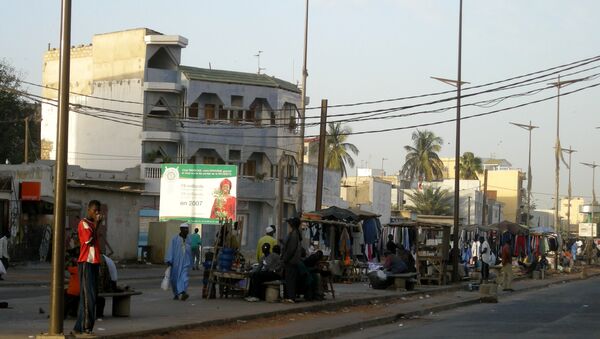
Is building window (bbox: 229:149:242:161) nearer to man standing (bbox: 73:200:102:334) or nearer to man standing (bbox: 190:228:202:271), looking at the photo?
man standing (bbox: 190:228:202:271)

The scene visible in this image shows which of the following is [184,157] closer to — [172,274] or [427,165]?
[172,274]

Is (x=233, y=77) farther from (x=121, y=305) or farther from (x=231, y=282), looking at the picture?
(x=121, y=305)

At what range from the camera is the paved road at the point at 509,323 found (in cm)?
1790

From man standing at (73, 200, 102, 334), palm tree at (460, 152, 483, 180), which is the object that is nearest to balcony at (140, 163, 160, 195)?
man standing at (73, 200, 102, 334)

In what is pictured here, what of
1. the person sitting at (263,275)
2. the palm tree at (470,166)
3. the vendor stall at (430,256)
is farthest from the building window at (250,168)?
the palm tree at (470,166)

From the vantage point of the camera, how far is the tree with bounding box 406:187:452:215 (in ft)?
298

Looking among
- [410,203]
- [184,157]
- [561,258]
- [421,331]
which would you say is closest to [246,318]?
[421,331]

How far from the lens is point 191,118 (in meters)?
58.9

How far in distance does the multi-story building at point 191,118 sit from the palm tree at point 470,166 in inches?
2324

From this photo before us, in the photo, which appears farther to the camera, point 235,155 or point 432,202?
point 432,202

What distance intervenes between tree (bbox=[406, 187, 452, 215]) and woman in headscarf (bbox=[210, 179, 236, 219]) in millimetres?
46208

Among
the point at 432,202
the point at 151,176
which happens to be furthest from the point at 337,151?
the point at 151,176

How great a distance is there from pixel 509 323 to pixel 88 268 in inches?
392

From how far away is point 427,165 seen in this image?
105 m
